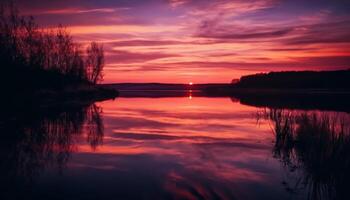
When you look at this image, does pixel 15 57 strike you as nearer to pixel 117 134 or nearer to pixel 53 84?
pixel 53 84

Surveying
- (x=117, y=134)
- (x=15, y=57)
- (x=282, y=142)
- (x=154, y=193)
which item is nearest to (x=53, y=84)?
(x=15, y=57)

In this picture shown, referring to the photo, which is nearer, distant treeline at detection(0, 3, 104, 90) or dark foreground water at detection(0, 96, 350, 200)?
dark foreground water at detection(0, 96, 350, 200)

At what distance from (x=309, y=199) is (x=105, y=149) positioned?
896 centimetres

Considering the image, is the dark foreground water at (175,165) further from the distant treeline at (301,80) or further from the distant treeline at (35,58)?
the distant treeline at (301,80)

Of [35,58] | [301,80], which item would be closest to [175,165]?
[35,58]

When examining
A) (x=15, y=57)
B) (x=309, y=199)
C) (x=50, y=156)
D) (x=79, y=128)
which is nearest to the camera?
(x=309, y=199)

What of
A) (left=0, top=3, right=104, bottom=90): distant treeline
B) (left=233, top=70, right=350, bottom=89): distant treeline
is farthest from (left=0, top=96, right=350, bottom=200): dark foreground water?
(left=233, top=70, right=350, bottom=89): distant treeline

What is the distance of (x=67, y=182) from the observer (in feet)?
30.0

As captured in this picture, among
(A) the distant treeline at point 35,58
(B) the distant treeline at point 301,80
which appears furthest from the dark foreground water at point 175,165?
(B) the distant treeline at point 301,80

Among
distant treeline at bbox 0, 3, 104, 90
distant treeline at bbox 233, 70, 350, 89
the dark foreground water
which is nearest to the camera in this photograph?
the dark foreground water

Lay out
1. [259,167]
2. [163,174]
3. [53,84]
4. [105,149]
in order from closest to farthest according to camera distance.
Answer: [163,174] < [259,167] < [105,149] < [53,84]

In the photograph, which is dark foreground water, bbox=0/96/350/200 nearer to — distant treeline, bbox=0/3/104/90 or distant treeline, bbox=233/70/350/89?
distant treeline, bbox=0/3/104/90

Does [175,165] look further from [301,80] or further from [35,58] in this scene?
[301,80]

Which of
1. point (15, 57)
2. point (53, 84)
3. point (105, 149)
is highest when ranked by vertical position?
point (15, 57)
